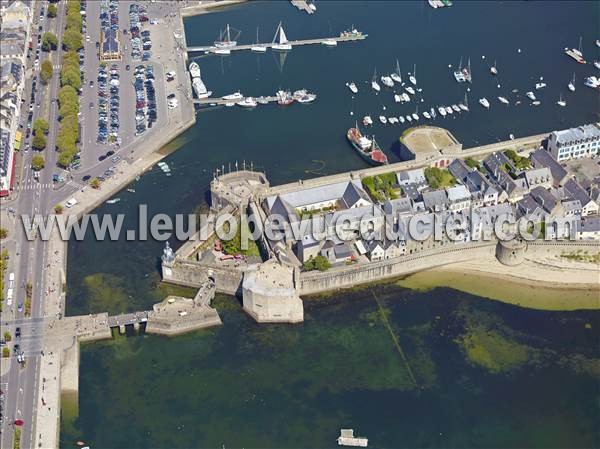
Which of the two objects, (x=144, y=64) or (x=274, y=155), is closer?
(x=274, y=155)

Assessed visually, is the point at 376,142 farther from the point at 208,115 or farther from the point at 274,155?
the point at 208,115

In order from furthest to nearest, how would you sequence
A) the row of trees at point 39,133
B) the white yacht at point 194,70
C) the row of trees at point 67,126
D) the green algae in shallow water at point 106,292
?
the white yacht at point 194,70
the row of trees at point 39,133
the row of trees at point 67,126
the green algae in shallow water at point 106,292

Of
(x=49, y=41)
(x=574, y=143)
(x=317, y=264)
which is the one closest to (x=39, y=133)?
(x=49, y=41)

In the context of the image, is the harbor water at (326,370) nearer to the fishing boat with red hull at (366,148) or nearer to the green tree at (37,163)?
the fishing boat with red hull at (366,148)

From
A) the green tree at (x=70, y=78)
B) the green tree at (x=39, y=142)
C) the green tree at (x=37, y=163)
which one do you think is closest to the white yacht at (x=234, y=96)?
the green tree at (x=70, y=78)

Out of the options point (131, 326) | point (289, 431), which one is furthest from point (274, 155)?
point (289, 431)

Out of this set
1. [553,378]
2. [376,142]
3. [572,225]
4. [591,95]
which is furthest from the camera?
[591,95]

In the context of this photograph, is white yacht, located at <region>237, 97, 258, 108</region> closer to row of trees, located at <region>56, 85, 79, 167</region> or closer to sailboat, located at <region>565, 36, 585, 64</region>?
row of trees, located at <region>56, 85, 79, 167</region>

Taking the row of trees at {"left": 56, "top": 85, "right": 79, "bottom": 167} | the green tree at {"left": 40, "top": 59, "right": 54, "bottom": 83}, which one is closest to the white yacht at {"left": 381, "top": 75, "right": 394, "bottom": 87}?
the row of trees at {"left": 56, "top": 85, "right": 79, "bottom": 167}
